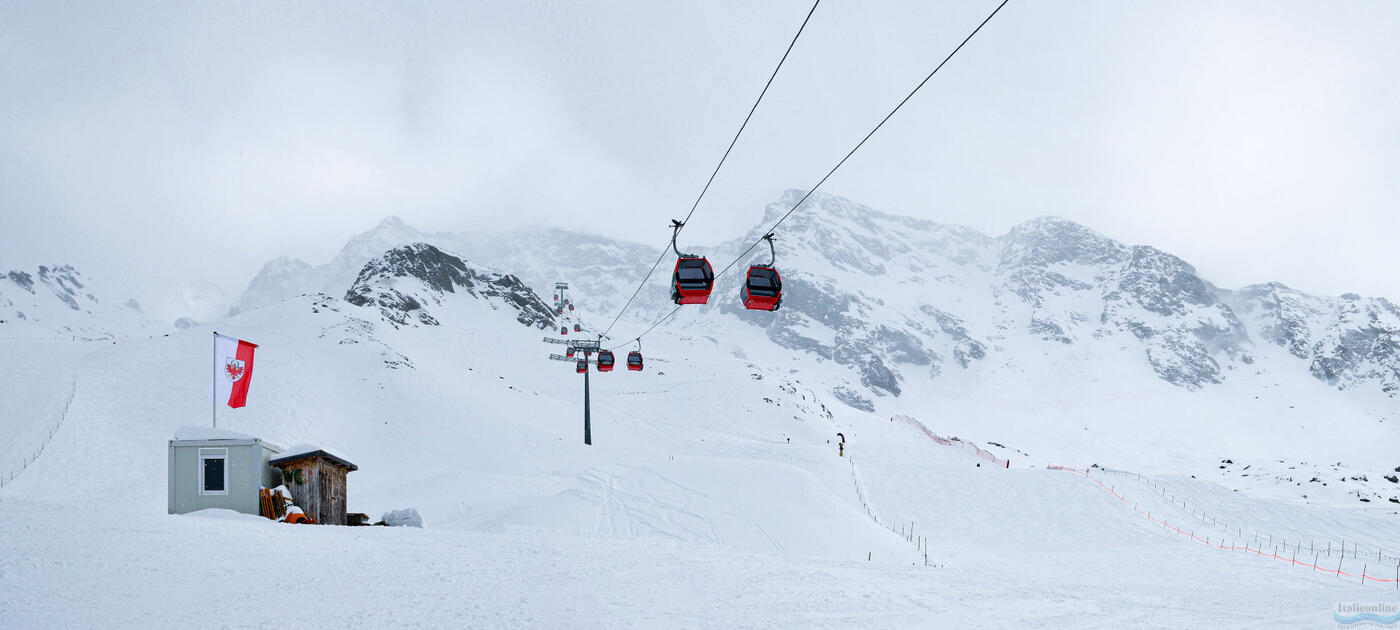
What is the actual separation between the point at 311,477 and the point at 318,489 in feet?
1.40

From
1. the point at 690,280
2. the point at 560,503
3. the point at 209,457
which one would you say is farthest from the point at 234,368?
the point at 690,280

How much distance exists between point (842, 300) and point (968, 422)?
216ft

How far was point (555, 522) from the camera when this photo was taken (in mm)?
21500

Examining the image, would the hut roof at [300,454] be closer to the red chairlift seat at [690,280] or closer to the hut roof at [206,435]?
the hut roof at [206,435]

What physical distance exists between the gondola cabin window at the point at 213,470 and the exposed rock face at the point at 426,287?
5615 centimetres

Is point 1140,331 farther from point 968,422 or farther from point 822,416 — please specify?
point 822,416

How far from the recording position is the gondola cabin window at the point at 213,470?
19.2 m

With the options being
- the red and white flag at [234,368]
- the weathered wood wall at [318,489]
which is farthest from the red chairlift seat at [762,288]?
the red and white flag at [234,368]

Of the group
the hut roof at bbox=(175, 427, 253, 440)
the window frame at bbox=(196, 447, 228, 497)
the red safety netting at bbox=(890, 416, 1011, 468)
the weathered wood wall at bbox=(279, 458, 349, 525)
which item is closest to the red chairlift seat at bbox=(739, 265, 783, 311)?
the weathered wood wall at bbox=(279, 458, 349, 525)

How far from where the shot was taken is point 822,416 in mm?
69875

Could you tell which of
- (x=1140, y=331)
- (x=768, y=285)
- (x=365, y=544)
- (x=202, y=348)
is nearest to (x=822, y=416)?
(x=202, y=348)

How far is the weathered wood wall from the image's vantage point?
20250 mm

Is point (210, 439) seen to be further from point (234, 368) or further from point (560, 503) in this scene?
point (560, 503)

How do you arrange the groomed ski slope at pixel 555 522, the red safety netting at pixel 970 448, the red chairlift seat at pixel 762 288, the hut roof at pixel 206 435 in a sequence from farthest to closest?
1. the red safety netting at pixel 970 448
2. the hut roof at pixel 206 435
3. the red chairlift seat at pixel 762 288
4. the groomed ski slope at pixel 555 522
